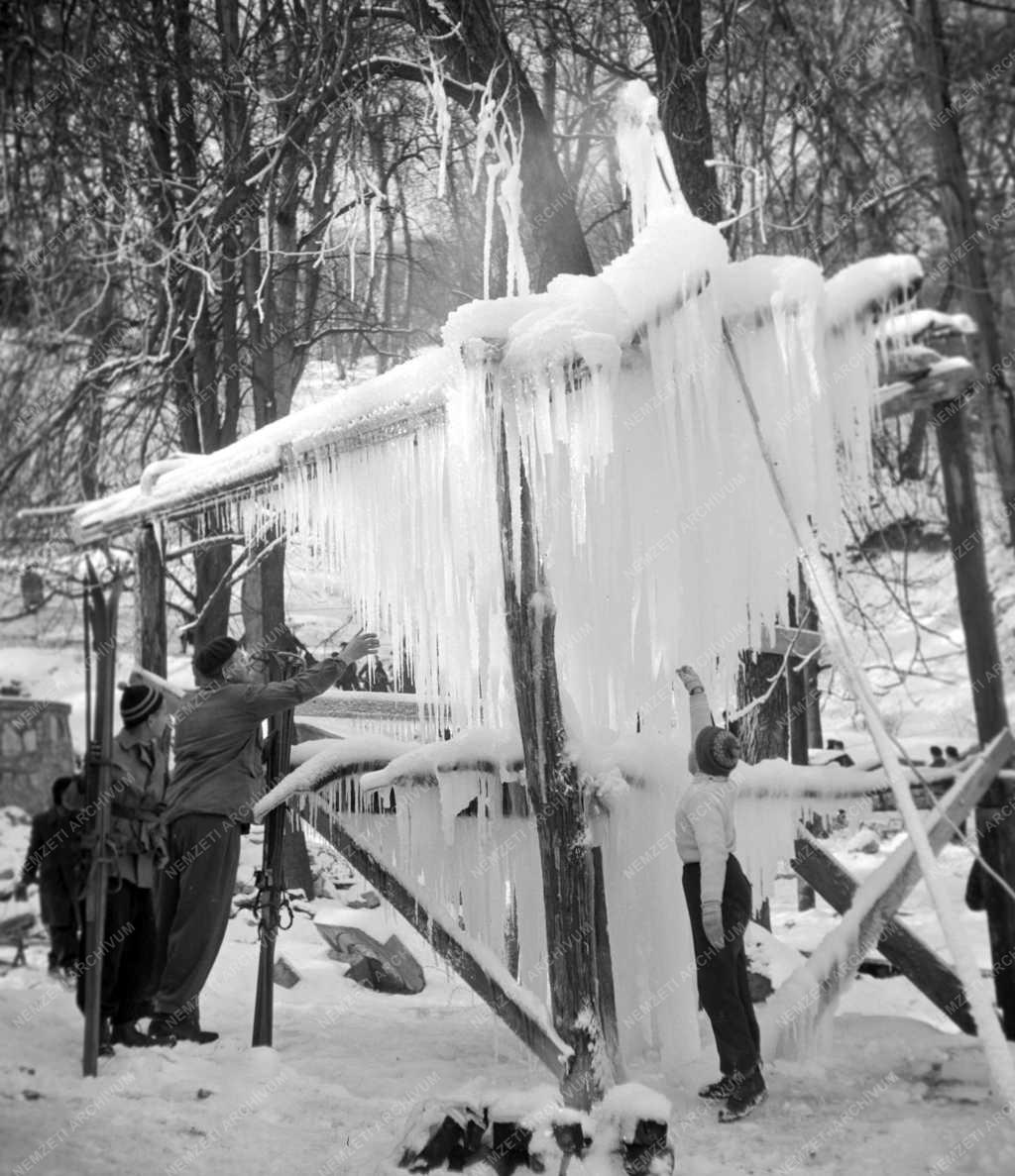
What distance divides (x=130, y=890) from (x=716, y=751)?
2.62m

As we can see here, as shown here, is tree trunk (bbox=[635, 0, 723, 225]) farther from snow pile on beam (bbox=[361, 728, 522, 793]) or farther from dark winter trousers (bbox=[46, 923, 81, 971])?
dark winter trousers (bbox=[46, 923, 81, 971])

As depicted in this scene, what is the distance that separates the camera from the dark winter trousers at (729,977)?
435 centimetres

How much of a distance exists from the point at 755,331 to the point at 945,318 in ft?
1.93

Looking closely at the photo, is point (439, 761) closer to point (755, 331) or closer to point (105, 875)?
point (105, 875)

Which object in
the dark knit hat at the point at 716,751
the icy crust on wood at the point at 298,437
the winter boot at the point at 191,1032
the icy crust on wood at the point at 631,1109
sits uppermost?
the icy crust on wood at the point at 298,437

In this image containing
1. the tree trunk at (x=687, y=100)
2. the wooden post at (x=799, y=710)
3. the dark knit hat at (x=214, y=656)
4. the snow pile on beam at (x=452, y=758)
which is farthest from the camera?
the wooden post at (x=799, y=710)

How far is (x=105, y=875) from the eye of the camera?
479cm

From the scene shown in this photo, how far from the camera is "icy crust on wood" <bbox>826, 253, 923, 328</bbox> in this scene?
3.59 meters

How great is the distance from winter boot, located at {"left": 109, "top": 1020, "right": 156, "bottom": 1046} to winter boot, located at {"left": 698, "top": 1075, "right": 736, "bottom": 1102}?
88.8 inches

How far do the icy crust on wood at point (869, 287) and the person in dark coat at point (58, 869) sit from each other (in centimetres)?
369

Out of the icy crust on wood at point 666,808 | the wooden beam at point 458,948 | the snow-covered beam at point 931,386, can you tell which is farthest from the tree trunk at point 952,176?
the wooden beam at point 458,948

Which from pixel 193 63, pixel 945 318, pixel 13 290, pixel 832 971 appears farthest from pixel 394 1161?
pixel 13 290

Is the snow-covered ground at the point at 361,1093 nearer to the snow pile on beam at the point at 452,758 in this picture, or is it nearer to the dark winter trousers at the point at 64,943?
the dark winter trousers at the point at 64,943

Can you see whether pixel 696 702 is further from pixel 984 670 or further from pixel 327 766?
pixel 984 670
